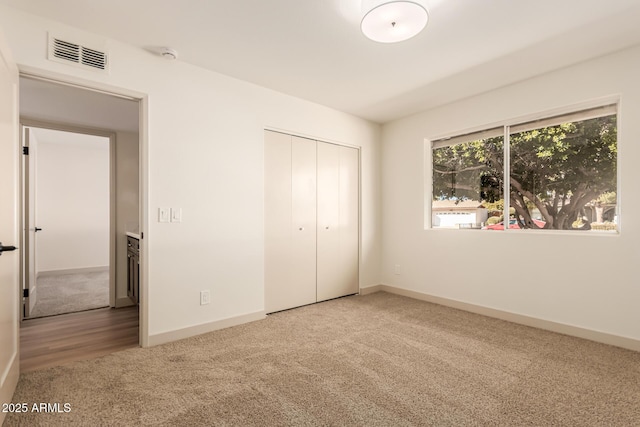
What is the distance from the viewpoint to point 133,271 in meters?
3.88

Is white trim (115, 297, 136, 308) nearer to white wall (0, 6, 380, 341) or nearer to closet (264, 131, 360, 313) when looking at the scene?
white wall (0, 6, 380, 341)

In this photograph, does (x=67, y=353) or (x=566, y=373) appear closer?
(x=566, y=373)

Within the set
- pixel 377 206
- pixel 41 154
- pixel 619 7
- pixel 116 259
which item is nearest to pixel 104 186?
pixel 41 154

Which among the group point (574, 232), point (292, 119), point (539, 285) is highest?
point (292, 119)

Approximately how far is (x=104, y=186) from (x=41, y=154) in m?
1.13

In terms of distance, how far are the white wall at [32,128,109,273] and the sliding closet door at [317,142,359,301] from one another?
180 inches

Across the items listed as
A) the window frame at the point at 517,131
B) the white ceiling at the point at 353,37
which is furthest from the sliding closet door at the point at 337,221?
the white ceiling at the point at 353,37

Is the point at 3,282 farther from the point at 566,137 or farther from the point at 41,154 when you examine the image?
the point at 41,154


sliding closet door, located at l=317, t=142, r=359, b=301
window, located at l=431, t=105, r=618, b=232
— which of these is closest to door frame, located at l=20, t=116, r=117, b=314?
sliding closet door, located at l=317, t=142, r=359, b=301

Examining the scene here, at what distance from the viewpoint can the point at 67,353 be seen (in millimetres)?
2592

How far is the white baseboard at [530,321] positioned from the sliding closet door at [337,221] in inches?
16.2

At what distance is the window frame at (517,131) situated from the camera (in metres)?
2.80

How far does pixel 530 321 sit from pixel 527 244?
2.48 feet

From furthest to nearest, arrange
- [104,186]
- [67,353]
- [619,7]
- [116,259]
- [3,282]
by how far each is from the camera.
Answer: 1. [104,186]
2. [116,259]
3. [67,353]
4. [619,7]
5. [3,282]
